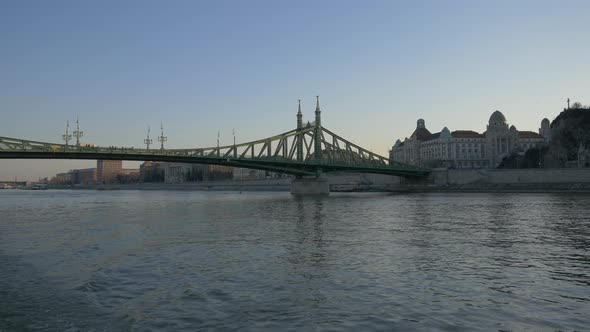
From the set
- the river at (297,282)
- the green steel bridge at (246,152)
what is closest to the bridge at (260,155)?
the green steel bridge at (246,152)

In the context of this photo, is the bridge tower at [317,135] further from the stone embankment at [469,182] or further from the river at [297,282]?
the river at [297,282]

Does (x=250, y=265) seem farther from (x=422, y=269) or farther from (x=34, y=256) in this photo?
(x=34, y=256)

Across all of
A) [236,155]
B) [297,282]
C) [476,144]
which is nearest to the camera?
[297,282]

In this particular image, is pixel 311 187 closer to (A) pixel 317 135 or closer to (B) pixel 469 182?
(A) pixel 317 135

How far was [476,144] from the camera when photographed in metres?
172

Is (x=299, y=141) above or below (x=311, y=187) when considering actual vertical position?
above

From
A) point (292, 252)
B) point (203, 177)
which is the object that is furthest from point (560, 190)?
point (203, 177)

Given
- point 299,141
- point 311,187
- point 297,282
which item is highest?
point 299,141

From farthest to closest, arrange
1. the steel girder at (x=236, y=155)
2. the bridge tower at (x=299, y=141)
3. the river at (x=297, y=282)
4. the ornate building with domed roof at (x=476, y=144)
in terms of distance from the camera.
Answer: the ornate building with domed roof at (x=476, y=144) < the bridge tower at (x=299, y=141) < the steel girder at (x=236, y=155) < the river at (x=297, y=282)

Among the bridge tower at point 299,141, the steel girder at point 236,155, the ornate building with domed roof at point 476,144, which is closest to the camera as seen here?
the steel girder at point 236,155

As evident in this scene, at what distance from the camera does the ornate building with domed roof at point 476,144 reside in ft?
522

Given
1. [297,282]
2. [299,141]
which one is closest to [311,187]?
[299,141]

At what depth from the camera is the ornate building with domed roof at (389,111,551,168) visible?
159 m

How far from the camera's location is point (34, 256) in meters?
17.3
